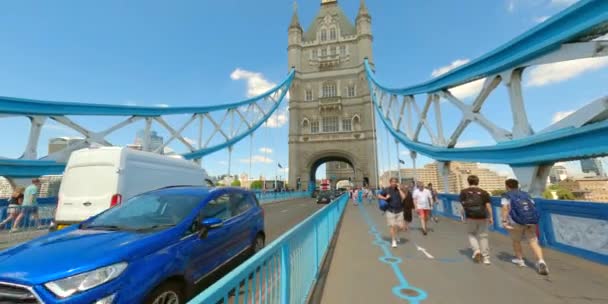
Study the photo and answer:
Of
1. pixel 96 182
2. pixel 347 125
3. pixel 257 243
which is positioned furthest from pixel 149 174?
pixel 347 125

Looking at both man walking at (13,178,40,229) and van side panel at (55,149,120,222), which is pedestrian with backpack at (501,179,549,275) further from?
man walking at (13,178,40,229)

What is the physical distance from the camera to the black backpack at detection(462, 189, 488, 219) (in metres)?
5.42

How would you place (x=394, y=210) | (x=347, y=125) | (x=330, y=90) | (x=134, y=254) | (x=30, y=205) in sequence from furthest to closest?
(x=330, y=90) → (x=347, y=125) → (x=30, y=205) → (x=394, y=210) → (x=134, y=254)

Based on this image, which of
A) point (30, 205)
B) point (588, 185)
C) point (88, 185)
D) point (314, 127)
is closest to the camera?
point (88, 185)

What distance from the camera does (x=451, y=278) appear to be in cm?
451

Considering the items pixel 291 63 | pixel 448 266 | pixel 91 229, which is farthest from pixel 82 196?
pixel 291 63

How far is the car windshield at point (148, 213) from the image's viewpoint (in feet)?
10.7

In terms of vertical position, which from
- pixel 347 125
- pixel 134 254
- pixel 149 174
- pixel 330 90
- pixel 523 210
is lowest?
pixel 134 254

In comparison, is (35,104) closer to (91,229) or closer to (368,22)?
(91,229)

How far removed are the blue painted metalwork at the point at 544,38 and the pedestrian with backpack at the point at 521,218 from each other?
5.71 meters

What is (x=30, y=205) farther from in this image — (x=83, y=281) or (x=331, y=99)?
(x=331, y=99)

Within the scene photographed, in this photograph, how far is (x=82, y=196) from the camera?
256 inches

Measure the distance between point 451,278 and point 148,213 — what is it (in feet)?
16.9

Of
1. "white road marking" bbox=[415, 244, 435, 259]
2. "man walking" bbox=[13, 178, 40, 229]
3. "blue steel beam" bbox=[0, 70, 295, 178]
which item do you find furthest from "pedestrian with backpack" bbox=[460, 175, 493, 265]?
"blue steel beam" bbox=[0, 70, 295, 178]
